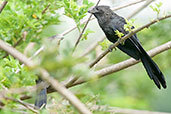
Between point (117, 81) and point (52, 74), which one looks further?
point (117, 81)

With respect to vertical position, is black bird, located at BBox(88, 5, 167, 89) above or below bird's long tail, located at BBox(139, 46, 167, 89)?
above

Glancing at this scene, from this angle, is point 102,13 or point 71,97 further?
point 102,13

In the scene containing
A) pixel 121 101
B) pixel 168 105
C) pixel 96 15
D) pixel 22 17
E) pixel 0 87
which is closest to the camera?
pixel 0 87

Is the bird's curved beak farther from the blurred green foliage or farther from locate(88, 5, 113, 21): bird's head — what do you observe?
the blurred green foliage

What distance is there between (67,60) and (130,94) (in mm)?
5372

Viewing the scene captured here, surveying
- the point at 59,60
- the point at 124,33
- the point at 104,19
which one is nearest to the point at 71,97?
the point at 59,60

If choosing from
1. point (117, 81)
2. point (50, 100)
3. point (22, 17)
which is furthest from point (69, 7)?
point (117, 81)

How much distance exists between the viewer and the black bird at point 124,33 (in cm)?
297

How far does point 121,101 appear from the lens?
16.4 feet

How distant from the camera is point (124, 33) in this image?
315 cm

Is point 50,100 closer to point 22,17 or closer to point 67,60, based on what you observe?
point 22,17

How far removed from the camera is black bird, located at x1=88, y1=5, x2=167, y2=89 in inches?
117

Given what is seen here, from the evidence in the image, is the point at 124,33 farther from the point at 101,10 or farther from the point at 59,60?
the point at 59,60

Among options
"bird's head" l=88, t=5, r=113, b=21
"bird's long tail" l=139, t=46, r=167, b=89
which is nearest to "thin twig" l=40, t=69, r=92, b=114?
"bird's long tail" l=139, t=46, r=167, b=89
